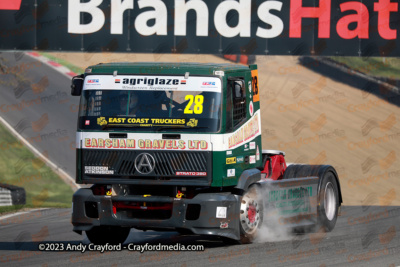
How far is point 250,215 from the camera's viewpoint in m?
12.8

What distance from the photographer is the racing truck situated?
476 inches

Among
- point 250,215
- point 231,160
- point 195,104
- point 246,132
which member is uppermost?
point 195,104

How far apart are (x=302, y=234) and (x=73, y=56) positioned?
28.0 meters

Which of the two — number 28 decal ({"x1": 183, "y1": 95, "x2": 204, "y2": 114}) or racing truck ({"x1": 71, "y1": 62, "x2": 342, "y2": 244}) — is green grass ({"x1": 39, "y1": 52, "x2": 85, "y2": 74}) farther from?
number 28 decal ({"x1": 183, "y1": 95, "x2": 204, "y2": 114})

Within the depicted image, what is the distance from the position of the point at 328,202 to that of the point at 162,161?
4.26 m

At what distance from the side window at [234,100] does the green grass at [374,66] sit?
109 feet

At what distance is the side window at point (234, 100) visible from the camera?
40.5ft

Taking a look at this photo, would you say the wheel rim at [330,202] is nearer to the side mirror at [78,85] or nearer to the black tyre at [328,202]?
the black tyre at [328,202]

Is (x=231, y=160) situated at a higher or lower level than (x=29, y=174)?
higher

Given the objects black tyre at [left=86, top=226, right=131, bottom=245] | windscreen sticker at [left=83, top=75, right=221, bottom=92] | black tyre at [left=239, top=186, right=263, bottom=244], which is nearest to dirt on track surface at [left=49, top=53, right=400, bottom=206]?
black tyre at [left=239, top=186, right=263, bottom=244]

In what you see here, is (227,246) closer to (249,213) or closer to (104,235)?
(249,213)

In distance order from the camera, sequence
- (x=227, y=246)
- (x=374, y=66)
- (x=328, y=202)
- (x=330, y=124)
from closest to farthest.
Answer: (x=227, y=246)
(x=328, y=202)
(x=330, y=124)
(x=374, y=66)

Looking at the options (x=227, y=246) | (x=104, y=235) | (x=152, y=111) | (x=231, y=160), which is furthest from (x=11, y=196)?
(x=231, y=160)

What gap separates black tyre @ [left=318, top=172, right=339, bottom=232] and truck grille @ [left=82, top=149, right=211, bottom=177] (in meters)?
3.40
